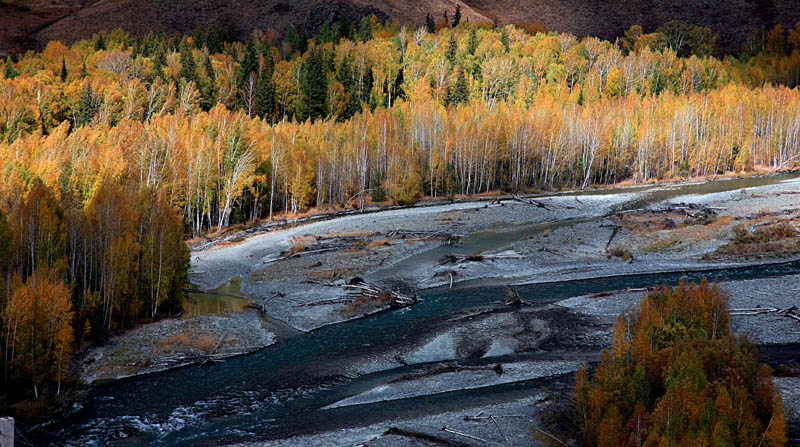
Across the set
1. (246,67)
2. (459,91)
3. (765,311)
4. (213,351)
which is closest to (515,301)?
(765,311)

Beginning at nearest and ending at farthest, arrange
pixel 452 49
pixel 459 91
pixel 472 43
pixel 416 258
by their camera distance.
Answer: pixel 416 258 < pixel 459 91 < pixel 452 49 < pixel 472 43

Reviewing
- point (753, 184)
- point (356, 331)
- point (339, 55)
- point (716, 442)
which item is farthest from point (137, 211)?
point (339, 55)

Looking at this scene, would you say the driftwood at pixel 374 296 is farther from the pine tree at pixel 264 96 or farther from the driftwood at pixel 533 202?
the pine tree at pixel 264 96

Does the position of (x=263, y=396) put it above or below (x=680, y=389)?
below

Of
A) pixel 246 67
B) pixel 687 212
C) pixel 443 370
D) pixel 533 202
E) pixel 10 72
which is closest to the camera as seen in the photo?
pixel 443 370

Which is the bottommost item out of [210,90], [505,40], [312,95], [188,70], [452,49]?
[312,95]

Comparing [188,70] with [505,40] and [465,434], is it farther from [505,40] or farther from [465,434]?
[465,434]

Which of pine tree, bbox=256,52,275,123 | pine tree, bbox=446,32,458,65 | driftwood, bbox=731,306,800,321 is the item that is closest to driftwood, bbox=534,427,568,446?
driftwood, bbox=731,306,800,321
